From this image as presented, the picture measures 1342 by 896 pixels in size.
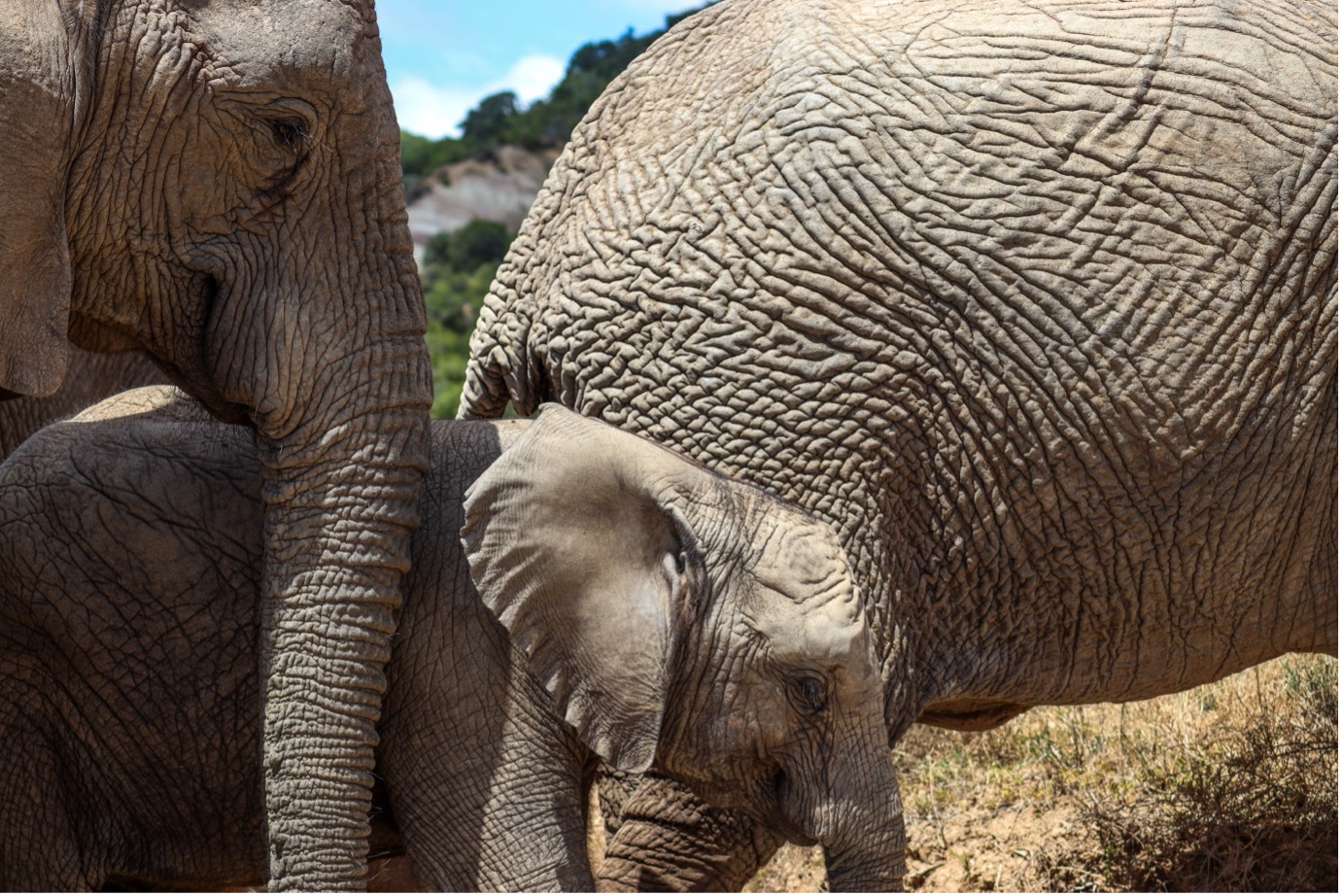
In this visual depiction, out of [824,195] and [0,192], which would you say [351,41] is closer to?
[0,192]

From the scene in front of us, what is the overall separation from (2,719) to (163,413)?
747mm

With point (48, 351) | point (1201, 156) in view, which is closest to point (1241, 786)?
point (1201, 156)

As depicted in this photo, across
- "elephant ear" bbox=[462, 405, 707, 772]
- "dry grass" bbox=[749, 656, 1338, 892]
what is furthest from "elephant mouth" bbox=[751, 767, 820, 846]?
"dry grass" bbox=[749, 656, 1338, 892]

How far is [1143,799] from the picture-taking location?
5355 mm

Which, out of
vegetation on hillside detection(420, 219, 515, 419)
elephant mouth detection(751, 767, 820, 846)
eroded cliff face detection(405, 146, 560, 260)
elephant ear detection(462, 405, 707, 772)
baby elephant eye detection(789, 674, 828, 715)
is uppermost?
A: eroded cliff face detection(405, 146, 560, 260)

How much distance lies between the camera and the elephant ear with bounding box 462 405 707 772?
3.67m

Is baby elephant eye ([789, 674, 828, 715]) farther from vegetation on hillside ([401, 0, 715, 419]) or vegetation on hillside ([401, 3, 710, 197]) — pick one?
vegetation on hillside ([401, 3, 710, 197])

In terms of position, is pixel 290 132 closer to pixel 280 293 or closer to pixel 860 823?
pixel 280 293

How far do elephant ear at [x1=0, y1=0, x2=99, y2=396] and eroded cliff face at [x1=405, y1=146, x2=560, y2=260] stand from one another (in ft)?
58.4

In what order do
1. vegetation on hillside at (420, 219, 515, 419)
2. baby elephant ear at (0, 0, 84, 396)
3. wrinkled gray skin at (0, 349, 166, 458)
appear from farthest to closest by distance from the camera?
vegetation on hillside at (420, 219, 515, 419)
wrinkled gray skin at (0, 349, 166, 458)
baby elephant ear at (0, 0, 84, 396)

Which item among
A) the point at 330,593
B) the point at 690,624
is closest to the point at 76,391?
the point at 330,593

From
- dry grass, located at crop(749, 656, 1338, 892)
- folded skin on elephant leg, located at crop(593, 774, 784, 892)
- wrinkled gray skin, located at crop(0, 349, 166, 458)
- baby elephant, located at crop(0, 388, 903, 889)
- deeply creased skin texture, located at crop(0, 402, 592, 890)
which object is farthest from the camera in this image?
wrinkled gray skin, located at crop(0, 349, 166, 458)

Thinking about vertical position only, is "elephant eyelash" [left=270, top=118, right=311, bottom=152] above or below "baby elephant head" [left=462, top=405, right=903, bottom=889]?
above

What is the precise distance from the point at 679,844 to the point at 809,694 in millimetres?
853
